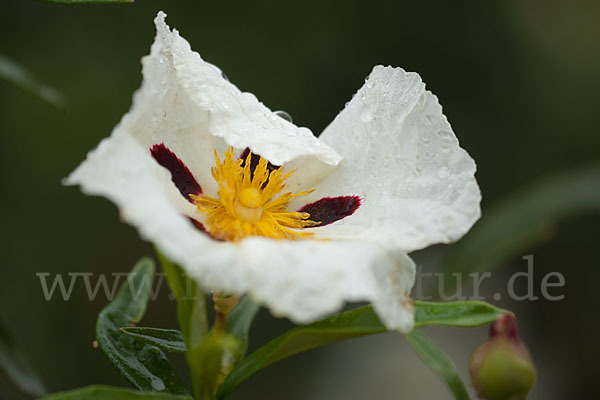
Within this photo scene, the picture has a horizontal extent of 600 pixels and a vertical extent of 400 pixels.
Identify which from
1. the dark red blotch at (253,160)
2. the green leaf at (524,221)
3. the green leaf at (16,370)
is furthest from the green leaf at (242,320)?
the green leaf at (524,221)

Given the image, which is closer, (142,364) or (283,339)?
(283,339)

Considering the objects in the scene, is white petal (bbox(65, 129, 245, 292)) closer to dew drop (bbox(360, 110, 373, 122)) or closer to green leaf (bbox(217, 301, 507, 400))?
green leaf (bbox(217, 301, 507, 400))

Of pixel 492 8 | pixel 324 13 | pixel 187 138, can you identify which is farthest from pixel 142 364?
pixel 492 8

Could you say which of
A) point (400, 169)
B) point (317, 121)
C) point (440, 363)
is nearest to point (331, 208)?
point (400, 169)

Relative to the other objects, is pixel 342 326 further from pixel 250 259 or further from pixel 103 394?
pixel 103 394

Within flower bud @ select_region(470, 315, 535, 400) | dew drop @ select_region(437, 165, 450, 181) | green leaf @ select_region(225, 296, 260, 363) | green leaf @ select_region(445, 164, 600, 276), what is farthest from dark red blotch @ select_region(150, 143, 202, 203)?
green leaf @ select_region(445, 164, 600, 276)

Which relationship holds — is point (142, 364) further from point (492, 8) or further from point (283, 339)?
point (492, 8)
